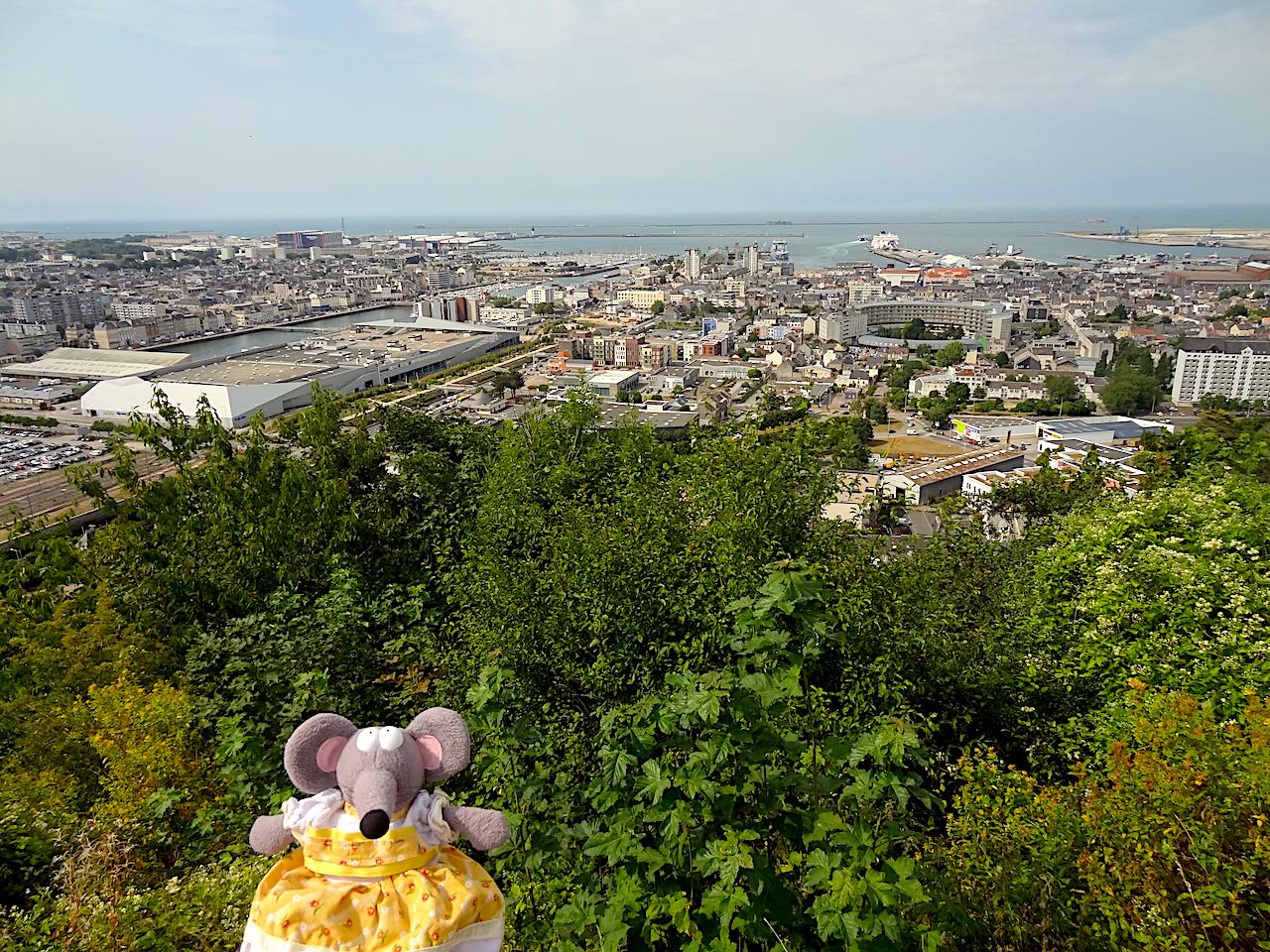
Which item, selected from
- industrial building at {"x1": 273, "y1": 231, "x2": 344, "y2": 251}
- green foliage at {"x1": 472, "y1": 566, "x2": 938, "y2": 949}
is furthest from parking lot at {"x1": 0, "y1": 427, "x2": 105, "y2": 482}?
industrial building at {"x1": 273, "y1": 231, "x2": 344, "y2": 251}

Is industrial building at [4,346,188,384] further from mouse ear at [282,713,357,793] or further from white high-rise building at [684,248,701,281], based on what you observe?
white high-rise building at [684,248,701,281]

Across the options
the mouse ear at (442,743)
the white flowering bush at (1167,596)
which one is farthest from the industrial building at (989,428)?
the mouse ear at (442,743)

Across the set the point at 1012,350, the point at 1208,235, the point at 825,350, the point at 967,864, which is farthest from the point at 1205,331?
the point at 1208,235

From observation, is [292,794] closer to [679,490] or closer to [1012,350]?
[679,490]

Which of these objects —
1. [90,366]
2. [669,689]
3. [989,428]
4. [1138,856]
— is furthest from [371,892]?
[90,366]

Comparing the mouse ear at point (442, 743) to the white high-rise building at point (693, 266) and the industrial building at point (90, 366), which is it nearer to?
the industrial building at point (90, 366)
